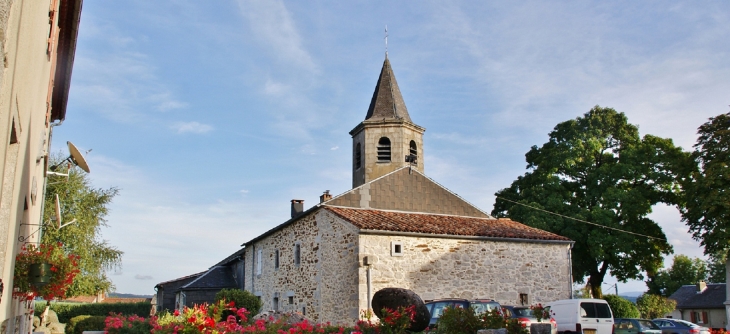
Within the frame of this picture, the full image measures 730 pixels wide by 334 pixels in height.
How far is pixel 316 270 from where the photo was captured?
20.8 meters

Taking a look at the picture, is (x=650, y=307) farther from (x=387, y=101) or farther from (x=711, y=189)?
(x=387, y=101)

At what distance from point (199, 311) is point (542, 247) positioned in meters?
15.8

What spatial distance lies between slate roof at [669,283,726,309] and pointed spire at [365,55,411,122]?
32.6 metres

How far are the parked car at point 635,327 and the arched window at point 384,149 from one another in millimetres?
10917

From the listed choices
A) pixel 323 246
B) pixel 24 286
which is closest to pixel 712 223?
pixel 323 246

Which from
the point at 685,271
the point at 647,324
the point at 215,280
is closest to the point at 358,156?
the point at 215,280

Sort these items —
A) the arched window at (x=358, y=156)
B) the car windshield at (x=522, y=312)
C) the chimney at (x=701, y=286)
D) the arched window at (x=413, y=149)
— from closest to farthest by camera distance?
1. the car windshield at (x=522, y=312)
2. the arched window at (x=413, y=149)
3. the arched window at (x=358, y=156)
4. the chimney at (x=701, y=286)

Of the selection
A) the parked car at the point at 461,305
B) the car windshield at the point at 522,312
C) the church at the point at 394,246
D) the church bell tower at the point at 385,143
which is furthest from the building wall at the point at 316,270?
the car windshield at the point at 522,312

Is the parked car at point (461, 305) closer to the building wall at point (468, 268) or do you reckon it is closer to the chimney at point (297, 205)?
the building wall at point (468, 268)

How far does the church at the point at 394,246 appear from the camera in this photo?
62.2 feet

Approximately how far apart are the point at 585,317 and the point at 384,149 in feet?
37.4

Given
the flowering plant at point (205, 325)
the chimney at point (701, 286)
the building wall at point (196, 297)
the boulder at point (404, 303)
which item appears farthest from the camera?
the chimney at point (701, 286)

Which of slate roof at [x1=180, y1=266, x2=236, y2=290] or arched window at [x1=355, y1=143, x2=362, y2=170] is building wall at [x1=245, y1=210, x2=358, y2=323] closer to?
arched window at [x1=355, y1=143, x2=362, y2=170]

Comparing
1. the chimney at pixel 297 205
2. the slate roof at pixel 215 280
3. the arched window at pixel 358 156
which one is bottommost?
the slate roof at pixel 215 280
